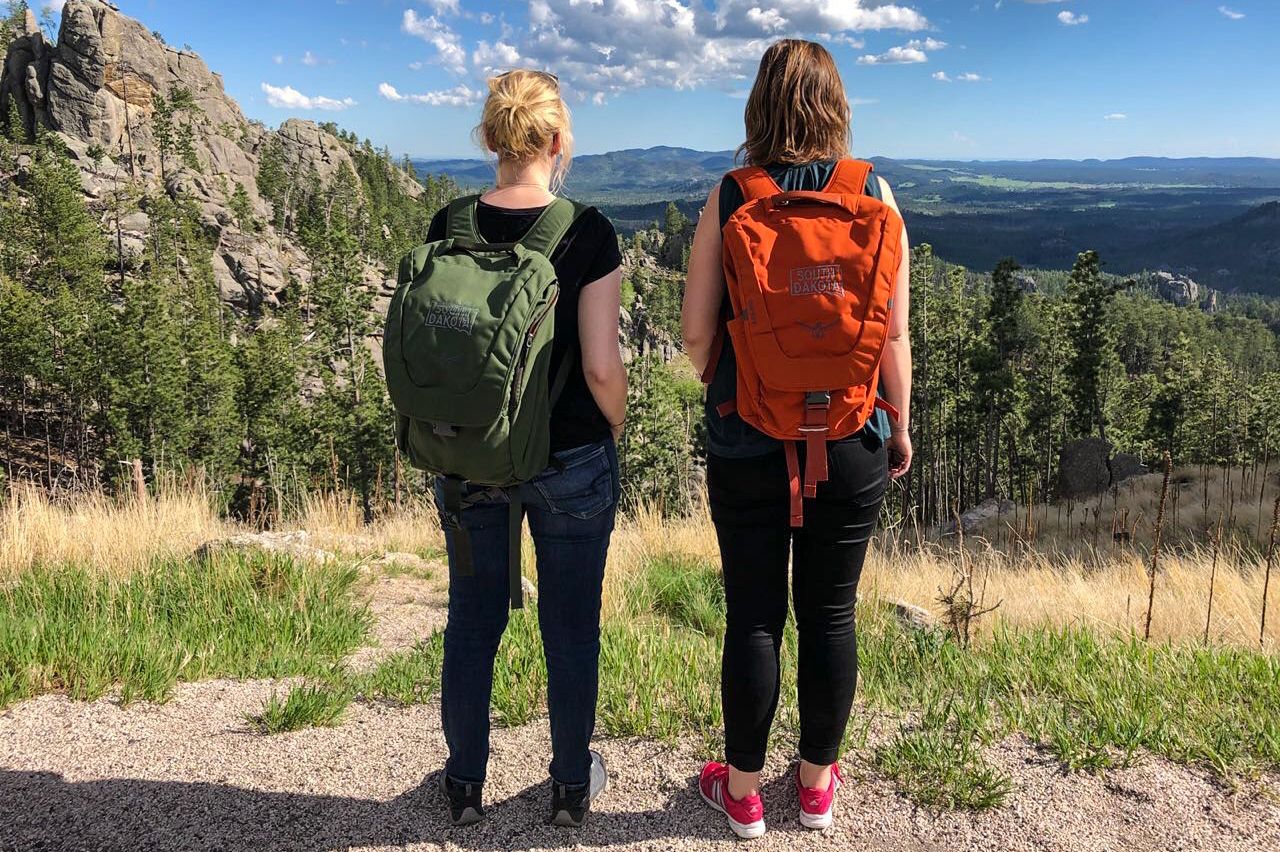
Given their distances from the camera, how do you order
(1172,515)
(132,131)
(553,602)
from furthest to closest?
(132,131), (1172,515), (553,602)

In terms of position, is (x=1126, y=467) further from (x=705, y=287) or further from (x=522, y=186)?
(x=522, y=186)

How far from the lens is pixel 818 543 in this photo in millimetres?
2373

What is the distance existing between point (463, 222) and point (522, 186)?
208mm

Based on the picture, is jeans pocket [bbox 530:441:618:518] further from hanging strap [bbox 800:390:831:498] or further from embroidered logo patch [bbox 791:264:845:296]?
embroidered logo patch [bbox 791:264:845:296]

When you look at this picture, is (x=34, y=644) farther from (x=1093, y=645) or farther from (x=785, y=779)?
(x=1093, y=645)

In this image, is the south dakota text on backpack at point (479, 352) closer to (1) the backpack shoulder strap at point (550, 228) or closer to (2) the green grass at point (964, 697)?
(1) the backpack shoulder strap at point (550, 228)

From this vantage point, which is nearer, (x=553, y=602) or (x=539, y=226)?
(x=539, y=226)

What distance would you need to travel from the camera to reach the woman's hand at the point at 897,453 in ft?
8.20

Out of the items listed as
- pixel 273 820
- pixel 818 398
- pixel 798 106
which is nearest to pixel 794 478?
pixel 818 398

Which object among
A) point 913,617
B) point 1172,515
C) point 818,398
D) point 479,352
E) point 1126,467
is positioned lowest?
point 1126,467

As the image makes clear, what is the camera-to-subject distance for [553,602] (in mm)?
2502

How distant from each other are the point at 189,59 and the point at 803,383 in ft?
406

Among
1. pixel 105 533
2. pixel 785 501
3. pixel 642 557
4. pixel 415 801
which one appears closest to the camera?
pixel 785 501

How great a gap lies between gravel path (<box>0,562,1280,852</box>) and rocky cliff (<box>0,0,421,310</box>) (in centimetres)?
6779
